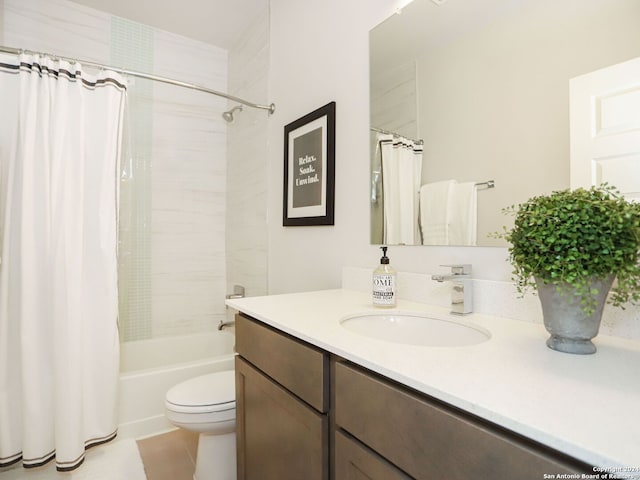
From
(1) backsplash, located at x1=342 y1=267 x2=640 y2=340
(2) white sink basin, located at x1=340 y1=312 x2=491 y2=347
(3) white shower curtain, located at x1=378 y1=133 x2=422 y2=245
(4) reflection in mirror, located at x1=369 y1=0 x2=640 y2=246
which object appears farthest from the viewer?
(3) white shower curtain, located at x1=378 y1=133 x2=422 y2=245

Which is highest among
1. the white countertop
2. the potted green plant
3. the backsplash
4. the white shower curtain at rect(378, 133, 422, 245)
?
the white shower curtain at rect(378, 133, 422, 245)

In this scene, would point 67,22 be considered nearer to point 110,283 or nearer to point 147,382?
point 110,283

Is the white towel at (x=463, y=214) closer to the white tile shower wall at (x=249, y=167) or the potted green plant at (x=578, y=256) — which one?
the potted green plant at (x=578, y=256)

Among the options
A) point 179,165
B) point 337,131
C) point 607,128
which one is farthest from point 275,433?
point 179,165

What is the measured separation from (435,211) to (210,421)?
1.22 meters

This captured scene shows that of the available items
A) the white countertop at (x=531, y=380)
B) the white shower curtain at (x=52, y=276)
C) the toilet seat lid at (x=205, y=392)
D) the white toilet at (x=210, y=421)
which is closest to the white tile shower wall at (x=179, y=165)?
the white shower curtain at (x=52, y=276)

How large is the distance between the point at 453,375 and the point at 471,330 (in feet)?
1.29

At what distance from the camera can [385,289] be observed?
3.52 ft

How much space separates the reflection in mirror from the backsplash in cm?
14

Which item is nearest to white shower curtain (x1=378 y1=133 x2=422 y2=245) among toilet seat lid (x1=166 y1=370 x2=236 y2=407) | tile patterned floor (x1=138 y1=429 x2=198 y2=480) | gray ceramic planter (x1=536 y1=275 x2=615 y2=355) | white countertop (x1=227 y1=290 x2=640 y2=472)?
white countertop (x1=227 y1=290 x2=640 y2=472)

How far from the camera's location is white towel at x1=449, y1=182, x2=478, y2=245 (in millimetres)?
1047

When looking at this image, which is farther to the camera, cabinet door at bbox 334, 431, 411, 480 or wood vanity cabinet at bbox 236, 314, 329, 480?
wood vanity cabinet at bbox 236, 314, 329, 480

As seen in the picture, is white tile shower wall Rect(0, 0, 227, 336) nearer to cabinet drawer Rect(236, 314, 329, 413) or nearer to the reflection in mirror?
cabinet drawer Rect(236, 314, 329, 413)

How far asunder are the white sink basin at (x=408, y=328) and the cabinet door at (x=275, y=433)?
10.7 inches
